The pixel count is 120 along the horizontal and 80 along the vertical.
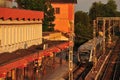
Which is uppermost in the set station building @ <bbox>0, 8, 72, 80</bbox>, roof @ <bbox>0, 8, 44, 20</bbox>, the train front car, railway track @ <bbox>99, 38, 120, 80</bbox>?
roof @ <bbox>0, 8, 44, 20</bbox>

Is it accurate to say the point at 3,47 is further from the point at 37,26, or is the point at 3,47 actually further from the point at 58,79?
the point at 37,26

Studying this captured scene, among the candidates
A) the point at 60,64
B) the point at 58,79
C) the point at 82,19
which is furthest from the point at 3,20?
the point at 82,19

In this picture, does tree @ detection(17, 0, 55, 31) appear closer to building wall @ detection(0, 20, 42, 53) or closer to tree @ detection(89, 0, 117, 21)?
building wall @ detection(0, 20, 42, 53)

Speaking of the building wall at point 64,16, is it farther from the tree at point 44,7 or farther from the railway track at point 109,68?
the railway track at point 109,68

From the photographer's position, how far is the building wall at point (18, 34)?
89.7 feet

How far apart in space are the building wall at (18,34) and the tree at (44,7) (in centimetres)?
2091

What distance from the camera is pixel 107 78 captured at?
38.2 metres

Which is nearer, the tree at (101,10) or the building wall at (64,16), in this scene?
the building wall at (64,16)

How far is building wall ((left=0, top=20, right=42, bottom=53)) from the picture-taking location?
89.7 ft

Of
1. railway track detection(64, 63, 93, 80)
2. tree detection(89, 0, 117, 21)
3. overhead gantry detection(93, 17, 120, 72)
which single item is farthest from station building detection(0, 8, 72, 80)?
tree detection(89, 0, 117, 21)

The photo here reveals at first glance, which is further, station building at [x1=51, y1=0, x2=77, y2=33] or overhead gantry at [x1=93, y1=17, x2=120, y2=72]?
station building at [x1=51, y1=0, x2=77, y2=33]

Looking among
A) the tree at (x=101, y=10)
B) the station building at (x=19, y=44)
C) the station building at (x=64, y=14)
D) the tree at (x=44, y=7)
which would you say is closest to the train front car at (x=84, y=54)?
the station building at (x=19, y=44)

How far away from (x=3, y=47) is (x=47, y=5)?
126ft

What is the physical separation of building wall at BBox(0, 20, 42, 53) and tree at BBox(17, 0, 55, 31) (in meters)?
20.9
